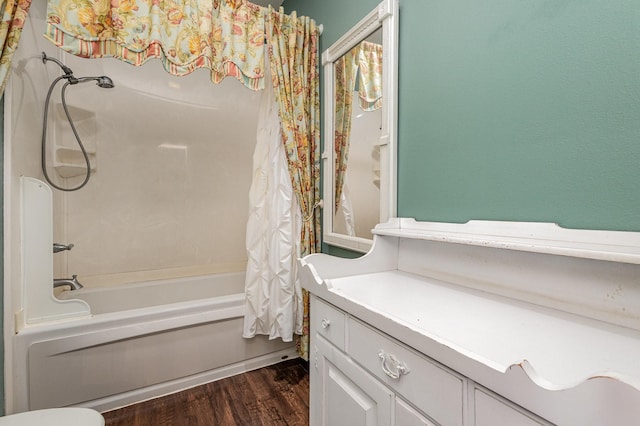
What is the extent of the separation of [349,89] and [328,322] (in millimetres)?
1295

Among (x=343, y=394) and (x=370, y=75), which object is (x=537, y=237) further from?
(x=370, y=75)

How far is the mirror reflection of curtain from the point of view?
1.50 metres

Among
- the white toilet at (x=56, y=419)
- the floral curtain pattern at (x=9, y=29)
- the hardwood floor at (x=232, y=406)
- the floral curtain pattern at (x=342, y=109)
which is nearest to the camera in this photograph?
the white toilet at (x=56, y=419)

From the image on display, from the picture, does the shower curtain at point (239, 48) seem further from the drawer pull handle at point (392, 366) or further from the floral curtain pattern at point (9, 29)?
the drawer pull handle at point (392, 366)

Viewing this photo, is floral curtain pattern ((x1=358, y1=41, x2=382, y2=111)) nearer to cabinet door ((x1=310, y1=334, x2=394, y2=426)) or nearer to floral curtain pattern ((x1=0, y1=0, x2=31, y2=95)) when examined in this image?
cabinet door ((x1=310, y1=334, x2=394, y2=426))

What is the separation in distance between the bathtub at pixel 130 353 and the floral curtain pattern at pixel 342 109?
1038 millimetres

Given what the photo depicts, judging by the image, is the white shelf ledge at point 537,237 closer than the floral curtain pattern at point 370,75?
Yes

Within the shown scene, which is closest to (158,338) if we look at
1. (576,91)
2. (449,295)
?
(449,295)

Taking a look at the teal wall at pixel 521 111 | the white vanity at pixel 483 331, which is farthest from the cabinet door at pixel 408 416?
the teal wall at pixel 521 111

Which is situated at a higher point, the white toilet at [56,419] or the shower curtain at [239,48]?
→ the shower curtain at [239,48]

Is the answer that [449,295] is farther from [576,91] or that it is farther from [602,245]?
[576,91]

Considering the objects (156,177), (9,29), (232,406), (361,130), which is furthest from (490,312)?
(156,177)

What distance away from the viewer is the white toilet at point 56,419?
37.6 inches

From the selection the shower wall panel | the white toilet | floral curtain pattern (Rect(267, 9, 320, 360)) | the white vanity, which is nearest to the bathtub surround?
the shower wall panel
